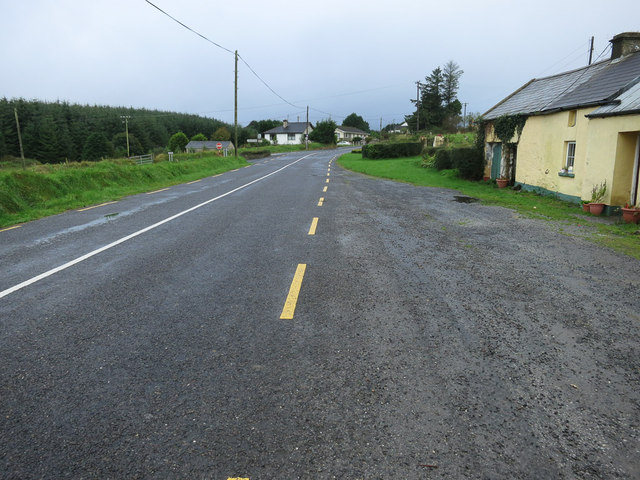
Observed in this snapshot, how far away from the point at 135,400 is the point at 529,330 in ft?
12.8

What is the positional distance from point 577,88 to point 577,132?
2.87 m

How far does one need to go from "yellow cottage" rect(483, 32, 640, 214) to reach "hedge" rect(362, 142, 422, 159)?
26.1 metres

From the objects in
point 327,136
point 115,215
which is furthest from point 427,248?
point 327,136

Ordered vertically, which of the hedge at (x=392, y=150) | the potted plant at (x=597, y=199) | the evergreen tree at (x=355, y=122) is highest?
the evergreen tree at (x=355, y=122)

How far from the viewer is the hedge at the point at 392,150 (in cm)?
4844

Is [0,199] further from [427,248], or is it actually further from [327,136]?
[327,136]

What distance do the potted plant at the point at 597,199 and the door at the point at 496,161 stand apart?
27.8 ft

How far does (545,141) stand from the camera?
16984 millimetres

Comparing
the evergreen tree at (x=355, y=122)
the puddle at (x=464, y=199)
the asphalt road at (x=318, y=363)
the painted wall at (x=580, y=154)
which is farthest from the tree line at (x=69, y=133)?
the asphalt road at (x=318, y=363)

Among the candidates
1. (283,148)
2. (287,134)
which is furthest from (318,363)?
(287,134)

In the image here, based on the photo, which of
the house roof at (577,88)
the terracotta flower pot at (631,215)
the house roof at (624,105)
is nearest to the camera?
the terracotta flower pot at (631,215)

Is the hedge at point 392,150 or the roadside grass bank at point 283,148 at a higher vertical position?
the roadside grass bank at point 283,148

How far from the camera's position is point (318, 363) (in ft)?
12.7

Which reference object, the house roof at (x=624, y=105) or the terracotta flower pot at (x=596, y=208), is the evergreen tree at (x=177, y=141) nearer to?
the house roof at (x=624, y=105)
